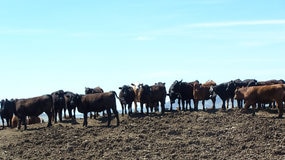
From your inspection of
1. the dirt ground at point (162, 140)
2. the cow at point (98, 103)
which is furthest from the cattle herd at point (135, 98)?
the dirt ground at point (162, 140)

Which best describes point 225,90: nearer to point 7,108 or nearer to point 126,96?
point 126,96

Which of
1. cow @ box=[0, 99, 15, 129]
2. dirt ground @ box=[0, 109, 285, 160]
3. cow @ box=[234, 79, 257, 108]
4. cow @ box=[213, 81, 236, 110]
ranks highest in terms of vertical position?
cow @ box=[234, 79, 257, 108]

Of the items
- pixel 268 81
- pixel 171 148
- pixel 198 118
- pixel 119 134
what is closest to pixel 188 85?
pixel 268 81

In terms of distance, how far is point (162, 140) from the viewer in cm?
1892

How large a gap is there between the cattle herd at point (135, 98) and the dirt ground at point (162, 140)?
1.15 metres

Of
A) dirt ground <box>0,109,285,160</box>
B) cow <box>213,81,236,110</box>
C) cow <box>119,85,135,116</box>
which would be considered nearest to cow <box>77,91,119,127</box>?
dirt ground <box>0,109,285,160</box>

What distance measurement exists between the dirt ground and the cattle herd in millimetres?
1154

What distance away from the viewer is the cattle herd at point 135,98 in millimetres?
24058

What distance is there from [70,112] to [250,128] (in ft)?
41.3

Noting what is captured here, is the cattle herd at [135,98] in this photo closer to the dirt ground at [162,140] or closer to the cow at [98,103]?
the cow at [98,103]

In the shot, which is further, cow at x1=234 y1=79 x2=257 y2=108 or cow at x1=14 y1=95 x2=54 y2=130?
cow at x1=234 y1=79 x2=257 y2=108

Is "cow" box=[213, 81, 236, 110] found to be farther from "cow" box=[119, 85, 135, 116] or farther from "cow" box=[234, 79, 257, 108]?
"cow" box=[119, 85, 135, 116]

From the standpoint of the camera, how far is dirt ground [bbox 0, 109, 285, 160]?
16.8 m

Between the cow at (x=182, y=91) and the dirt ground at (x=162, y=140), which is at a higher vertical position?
the cow at (x=182, y=91)
